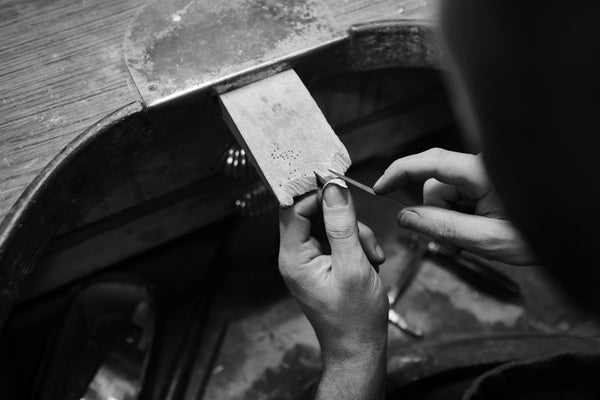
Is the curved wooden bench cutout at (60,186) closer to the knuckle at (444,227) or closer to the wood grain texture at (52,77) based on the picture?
the wood grain texture at (52,77)

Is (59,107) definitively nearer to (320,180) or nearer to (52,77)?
(52,77)

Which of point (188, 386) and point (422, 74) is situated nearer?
point (188, 386)

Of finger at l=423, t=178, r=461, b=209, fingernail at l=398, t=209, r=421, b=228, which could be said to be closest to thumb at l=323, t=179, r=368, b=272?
fingernail at l=398, t=209, r=421, b=228

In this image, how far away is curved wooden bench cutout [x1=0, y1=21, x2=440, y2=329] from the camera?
102 cm

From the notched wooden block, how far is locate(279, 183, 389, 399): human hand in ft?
0.18

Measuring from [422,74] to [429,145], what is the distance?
1.47 ft

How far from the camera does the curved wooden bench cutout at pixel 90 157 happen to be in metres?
1.02

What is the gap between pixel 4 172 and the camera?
1.07 meters

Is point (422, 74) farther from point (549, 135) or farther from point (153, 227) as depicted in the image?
point (549, 135)

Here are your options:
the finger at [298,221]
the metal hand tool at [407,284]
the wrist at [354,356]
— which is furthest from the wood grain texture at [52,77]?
the metal hand tool at [407,284]

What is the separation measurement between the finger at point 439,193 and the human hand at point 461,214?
0.02 meters

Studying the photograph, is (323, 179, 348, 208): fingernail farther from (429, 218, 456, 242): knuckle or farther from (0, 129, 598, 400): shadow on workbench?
(0, 129, 598, 400): shadow on workbench

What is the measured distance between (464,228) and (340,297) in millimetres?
293

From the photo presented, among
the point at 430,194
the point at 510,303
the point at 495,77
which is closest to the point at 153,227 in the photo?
the point at 430,194
